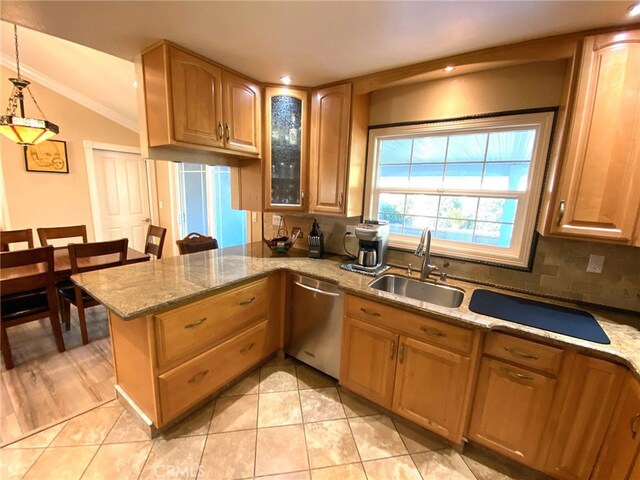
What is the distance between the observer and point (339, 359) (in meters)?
1.93

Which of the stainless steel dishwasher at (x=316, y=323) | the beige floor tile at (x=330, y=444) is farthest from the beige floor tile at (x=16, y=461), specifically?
the stainless steel dishwasher at (x=316, y=323)

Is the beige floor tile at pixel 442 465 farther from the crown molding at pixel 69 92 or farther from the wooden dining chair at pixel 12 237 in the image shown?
the crown molding at pixel 69 92

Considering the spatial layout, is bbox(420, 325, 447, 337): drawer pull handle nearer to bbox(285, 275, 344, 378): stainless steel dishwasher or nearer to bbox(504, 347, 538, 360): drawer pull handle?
bbox(504, 347, 538, 360): drawer pull handle

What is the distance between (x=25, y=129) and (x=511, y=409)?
4.07m

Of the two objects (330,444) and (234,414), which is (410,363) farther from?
(234,414)

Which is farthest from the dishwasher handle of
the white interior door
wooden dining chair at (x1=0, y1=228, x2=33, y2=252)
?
the white interior door

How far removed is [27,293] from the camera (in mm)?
2283

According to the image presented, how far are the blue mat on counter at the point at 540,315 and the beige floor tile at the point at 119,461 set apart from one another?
1940 millimetres

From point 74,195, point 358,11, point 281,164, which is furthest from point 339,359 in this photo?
point 74,195

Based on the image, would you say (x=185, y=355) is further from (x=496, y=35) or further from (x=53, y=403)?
(x=496, y=35)

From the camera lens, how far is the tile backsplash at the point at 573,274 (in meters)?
1.52

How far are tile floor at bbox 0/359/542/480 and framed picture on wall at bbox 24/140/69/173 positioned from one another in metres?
3.51

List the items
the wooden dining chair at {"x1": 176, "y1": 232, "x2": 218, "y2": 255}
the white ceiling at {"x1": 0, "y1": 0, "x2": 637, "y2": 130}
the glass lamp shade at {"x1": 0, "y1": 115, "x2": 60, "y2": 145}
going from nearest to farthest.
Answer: the white ceiling at {"x1": 0, "y1": 0, "x2": 637, "y2": 130} → the glass lamp shade at {"x1": 0, "y1": 115, "x2": 60, "y2": 145} → the wooden dining chair at {"x1": 176, "y1": 232, "x2": 218, "y2": 255}

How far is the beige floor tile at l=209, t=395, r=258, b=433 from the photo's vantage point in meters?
1.65
